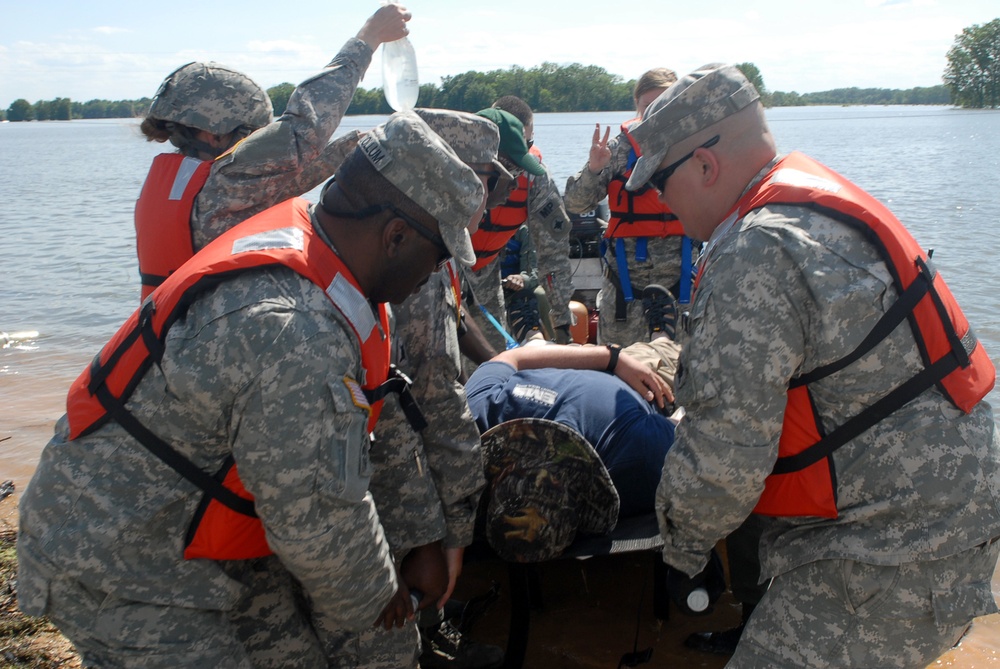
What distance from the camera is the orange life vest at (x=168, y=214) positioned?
9.99 feet

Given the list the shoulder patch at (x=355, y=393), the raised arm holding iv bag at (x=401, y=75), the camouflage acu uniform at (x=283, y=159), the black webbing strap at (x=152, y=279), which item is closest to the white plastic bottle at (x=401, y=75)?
the raised arm holding iv bag at (x=401, y=75)

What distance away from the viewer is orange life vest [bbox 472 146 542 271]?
549 cm

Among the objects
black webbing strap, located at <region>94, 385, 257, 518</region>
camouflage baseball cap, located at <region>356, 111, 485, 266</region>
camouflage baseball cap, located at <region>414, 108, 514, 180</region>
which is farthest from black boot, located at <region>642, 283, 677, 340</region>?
black webbing strap, located at <region>94, 385, 257, 518</region>

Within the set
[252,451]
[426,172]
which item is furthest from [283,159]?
[252,451]

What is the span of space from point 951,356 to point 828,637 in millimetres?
734

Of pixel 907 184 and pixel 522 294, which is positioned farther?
pixel 907 184

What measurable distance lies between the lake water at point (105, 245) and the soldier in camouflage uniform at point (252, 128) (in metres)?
0.33

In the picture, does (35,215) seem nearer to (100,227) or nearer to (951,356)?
(100,227)

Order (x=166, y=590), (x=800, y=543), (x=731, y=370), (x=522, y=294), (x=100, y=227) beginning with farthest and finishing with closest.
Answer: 1. (x=100, y=227)
2. (x=522, y=294)
3. (x=800, y=543)
4. (x=731, y=370)
5. (x=166, y=590)

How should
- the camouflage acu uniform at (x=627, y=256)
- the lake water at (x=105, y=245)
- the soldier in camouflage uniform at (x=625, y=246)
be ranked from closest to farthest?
the soldier in camouflage uniform at (x=625, y=246) → the camouflage acu uniform at (x=627, y=256) → the lake water at (x=105, y=245)

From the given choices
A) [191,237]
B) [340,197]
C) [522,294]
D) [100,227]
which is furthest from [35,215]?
[340,197]

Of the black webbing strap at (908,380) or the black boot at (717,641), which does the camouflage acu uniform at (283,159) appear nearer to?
the black webbing strap at (908,380)

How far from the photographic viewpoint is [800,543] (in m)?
2.12

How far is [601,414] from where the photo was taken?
320 centimetres
